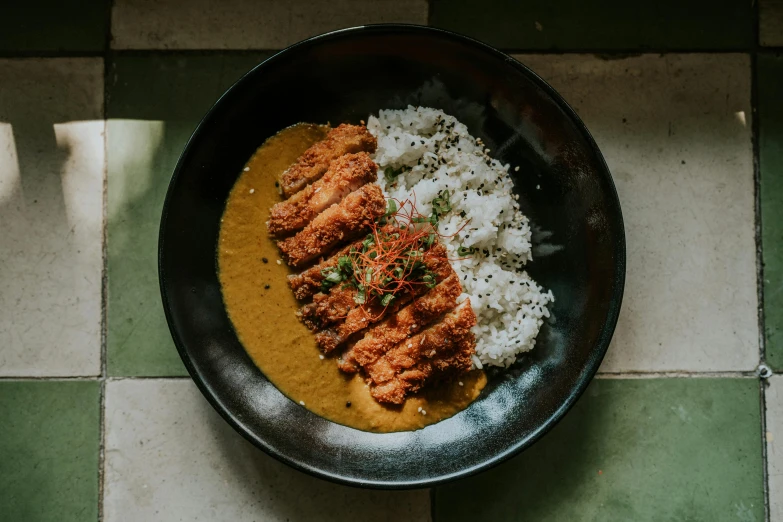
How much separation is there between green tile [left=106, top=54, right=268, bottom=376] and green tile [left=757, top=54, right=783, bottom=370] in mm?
2568

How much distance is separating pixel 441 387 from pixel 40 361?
195 cm

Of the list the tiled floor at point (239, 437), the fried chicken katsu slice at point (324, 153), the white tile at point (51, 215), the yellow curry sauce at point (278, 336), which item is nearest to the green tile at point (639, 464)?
the tiled floor at point (239, 437)

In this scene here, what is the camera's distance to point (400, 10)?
3061mm

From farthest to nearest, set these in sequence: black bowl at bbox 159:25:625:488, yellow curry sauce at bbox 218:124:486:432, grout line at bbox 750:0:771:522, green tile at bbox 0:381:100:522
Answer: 1. grout line at bbox 750:0:771:522
2. green tile at bbox 0:381:100:522
3. yellow curry sauce at bbox 218:124:486:432
4. black bowl at bbox 159:25:625:488

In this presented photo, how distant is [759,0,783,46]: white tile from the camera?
312 centimetres

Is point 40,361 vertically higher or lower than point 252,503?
higher

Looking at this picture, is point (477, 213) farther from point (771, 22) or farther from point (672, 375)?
point (771, 22)

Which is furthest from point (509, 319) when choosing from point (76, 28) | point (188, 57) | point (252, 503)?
point (76, 28)

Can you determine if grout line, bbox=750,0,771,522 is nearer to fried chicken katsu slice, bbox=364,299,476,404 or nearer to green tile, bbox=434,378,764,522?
green tile, bbox=434,378,764,522

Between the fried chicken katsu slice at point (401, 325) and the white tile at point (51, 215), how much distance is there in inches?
50.7

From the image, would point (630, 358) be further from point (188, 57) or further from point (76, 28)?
point (76, 28)

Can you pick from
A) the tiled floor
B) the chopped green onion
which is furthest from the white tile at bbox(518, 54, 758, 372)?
the chopped green onion

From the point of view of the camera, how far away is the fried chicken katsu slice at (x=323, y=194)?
276 centimetres

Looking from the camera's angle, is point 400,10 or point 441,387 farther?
point 400,10
